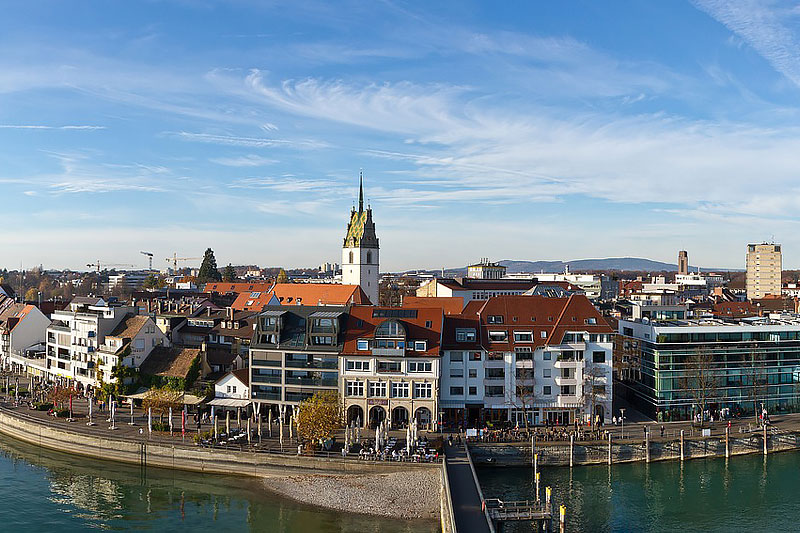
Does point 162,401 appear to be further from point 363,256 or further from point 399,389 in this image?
point 363,256

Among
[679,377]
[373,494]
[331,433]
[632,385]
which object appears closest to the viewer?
[373,494]

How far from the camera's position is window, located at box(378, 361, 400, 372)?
60.2m

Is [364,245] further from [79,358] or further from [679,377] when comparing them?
[679,377]

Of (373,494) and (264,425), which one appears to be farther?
(264,425)

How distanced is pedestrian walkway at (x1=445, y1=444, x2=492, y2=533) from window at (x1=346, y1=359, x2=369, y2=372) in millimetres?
11034

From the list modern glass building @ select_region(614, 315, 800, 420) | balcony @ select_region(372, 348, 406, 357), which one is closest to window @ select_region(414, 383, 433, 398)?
balcony @ select_region(372, 348, 406, 357)

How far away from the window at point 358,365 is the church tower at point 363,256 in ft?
183

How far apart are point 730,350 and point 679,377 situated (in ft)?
18.8

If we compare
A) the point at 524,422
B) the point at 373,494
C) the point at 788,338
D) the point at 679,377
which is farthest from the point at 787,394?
the point at 373,494

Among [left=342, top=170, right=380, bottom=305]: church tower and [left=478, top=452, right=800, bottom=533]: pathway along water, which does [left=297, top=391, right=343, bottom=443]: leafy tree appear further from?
[left=342, top=170, right=380, bottom=305]: church tower

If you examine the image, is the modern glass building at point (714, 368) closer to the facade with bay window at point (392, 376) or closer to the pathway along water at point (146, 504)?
the facade with bay window at point (392, 376)

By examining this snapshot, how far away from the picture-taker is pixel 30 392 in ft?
251

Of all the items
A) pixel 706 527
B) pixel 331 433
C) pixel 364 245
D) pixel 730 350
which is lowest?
pixel 706 527

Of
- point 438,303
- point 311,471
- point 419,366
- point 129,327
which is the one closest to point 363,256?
point 438,303
